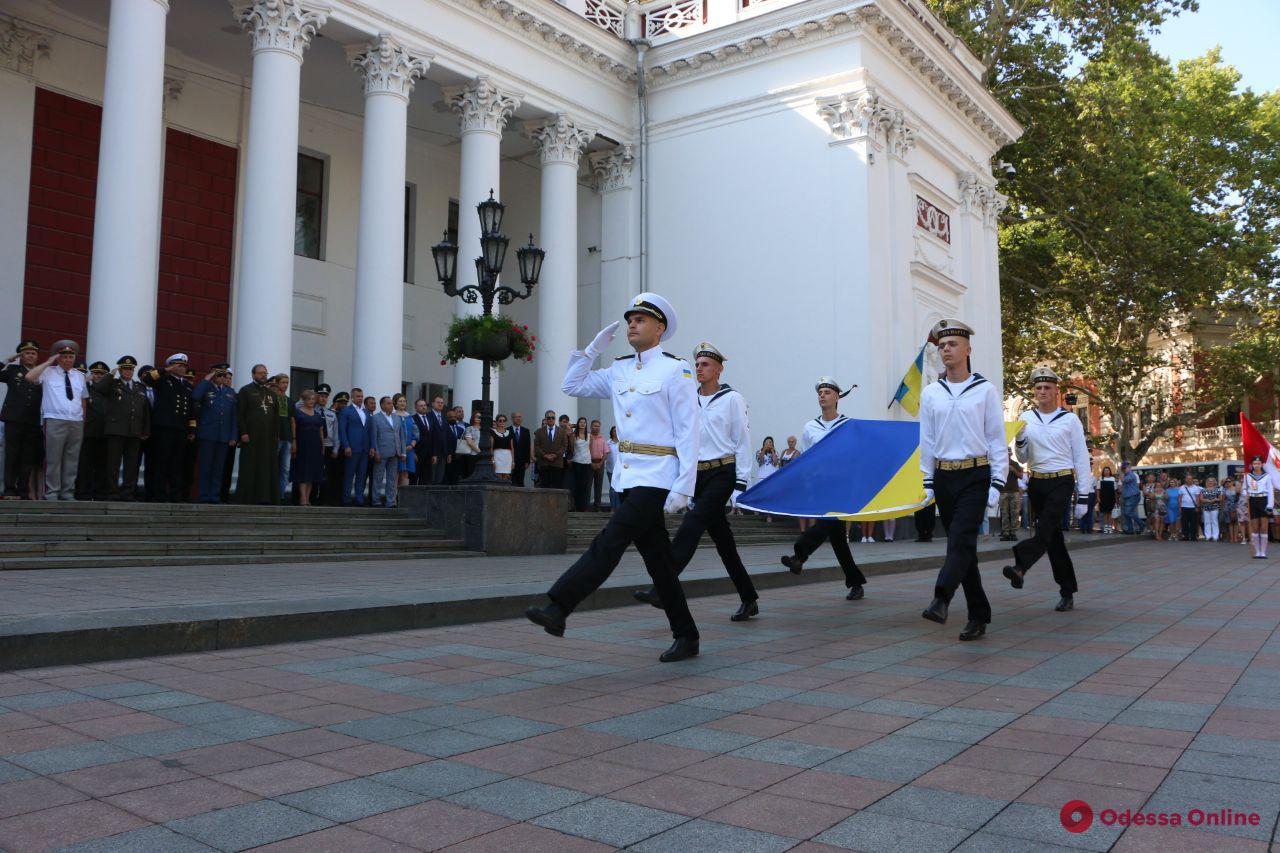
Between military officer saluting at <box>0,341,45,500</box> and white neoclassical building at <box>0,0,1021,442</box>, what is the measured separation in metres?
2.87

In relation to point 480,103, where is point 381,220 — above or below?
below

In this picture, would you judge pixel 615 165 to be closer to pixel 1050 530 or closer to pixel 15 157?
pixel 15 157

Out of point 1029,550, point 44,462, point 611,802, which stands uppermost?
point 44,462

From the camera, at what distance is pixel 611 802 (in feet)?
10.7

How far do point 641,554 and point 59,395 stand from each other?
9345mm

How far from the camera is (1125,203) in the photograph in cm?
3148

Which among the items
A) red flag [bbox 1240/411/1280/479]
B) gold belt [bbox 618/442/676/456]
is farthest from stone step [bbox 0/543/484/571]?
red flag [bbox 1240/411/1280/479]

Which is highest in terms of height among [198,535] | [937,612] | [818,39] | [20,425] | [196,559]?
[818,39]

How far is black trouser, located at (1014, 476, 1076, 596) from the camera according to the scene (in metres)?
8.83

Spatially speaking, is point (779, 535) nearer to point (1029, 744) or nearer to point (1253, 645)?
point (1253, 645)

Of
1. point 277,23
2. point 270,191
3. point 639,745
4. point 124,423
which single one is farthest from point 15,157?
→ point 639,745

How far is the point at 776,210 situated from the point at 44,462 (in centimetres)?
1667

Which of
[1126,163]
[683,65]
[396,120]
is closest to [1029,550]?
[396,120]

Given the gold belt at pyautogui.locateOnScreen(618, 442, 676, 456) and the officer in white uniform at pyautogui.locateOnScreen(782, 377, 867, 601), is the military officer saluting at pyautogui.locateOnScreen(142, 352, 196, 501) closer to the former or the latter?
the officer in white uniform at pyautogui.locateOnScreen(782, 377, 867, 601)
